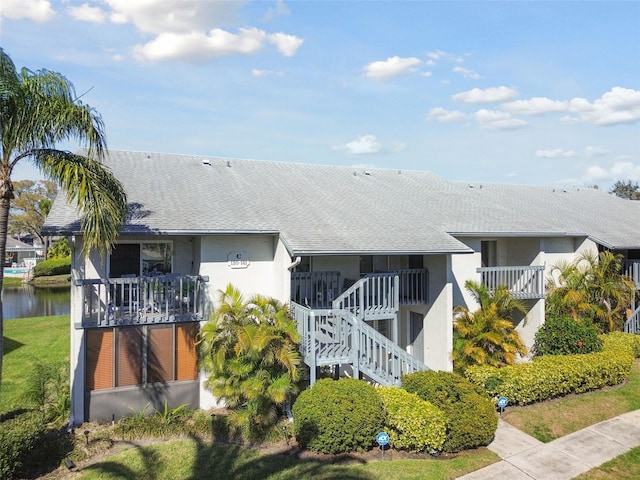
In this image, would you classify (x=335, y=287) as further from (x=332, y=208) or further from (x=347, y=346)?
(x=332, y=208)

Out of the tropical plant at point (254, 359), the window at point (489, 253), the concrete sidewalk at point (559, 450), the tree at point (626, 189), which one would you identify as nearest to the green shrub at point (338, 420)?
the tropical plant at point (254, 359)

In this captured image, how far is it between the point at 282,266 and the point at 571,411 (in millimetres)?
9069

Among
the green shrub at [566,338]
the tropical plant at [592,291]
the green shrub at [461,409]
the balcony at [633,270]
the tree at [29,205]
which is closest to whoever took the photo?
the green shrub at [461,409]

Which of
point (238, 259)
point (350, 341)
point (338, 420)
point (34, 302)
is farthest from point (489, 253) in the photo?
point (34, 302)

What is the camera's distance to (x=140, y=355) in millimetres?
11844

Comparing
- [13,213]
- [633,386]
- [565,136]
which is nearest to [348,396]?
[633,386]

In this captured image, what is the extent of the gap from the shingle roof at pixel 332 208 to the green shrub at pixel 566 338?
3410 millimetres

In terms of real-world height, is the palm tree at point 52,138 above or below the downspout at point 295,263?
above

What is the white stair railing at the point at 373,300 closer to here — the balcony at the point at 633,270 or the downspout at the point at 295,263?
the downspout at the point at 295,263

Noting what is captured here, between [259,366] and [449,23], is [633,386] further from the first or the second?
[449,23]

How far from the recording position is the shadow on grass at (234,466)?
8859mm

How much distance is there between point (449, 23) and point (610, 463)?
14.2m

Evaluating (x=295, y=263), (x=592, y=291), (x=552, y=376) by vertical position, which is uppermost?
(x=295, y=263)

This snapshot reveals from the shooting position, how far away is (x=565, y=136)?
25375mm
